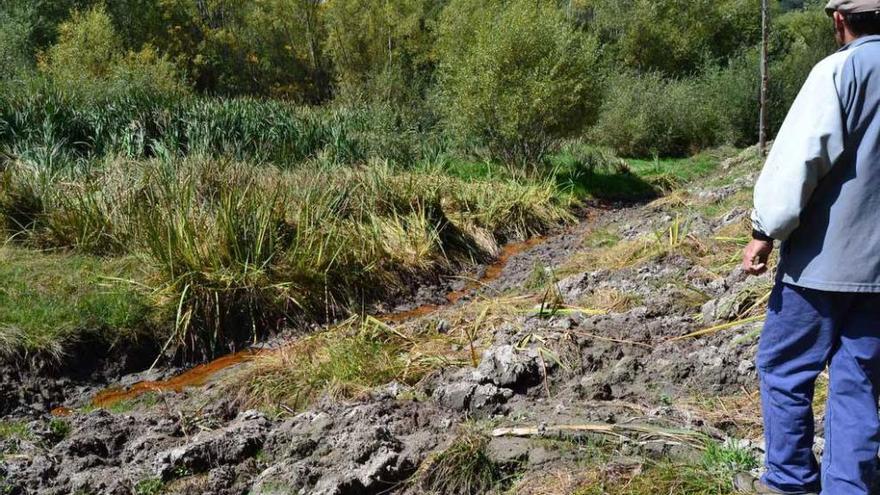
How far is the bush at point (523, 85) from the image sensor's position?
12.8 metres

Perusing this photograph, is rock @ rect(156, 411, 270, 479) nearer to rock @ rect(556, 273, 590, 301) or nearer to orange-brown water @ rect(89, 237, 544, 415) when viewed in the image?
orange-brown water @ rect(89, 237, 544, 415)

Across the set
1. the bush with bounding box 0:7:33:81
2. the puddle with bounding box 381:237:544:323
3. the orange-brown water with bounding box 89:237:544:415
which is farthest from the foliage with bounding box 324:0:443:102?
the orange-brown water with bounding box 89:237:544:415

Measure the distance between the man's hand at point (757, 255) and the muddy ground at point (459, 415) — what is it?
2.59ft

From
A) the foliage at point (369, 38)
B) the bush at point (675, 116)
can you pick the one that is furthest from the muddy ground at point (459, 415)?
the foliage at point (369, 38)

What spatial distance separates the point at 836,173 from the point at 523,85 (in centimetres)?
1091

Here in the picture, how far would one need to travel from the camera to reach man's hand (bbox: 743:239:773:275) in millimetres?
2424

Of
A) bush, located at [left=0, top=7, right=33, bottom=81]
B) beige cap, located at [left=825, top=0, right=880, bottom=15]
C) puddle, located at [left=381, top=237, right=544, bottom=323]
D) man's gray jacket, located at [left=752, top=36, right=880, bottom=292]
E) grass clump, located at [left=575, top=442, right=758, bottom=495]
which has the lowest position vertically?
puddle, located at [left=381, top=237, right=544, bottom=323]

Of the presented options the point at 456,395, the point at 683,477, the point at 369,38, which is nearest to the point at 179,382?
the point at 456,395

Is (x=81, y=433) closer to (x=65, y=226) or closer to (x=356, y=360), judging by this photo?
(x=356, y=360)

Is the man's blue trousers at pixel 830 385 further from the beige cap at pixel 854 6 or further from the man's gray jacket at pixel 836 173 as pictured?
the beige cap at pixel 854 6

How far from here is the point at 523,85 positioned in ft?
42.2

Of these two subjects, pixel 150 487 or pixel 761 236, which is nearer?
pixel 761 236

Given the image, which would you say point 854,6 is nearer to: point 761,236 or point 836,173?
point 836,173

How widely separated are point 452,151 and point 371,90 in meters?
7.01
